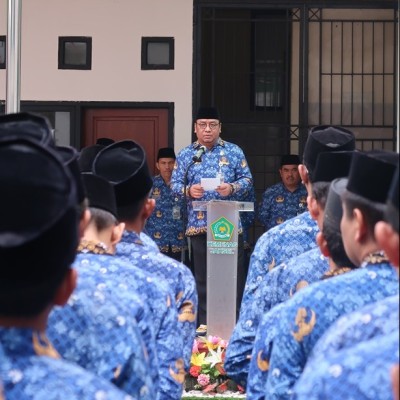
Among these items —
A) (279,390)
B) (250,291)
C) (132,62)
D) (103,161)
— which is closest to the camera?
(279,390)

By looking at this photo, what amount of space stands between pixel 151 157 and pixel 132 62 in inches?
38.4

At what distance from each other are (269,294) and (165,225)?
23.3 ft

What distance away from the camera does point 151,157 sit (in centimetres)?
1155

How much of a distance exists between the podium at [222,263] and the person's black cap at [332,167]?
430cm

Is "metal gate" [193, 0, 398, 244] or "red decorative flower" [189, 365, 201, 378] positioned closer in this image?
"red decorative flower" [189, 365, 201, 378]

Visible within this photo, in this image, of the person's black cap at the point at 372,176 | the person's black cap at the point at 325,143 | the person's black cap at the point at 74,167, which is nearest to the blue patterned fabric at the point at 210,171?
the person's black cap at the point at 325,143

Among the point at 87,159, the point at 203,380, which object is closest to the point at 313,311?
the point at 87,159

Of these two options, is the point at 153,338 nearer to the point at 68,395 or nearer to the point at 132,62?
the point at 68,395

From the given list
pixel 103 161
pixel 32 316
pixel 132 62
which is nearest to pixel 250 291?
pixel 103 161

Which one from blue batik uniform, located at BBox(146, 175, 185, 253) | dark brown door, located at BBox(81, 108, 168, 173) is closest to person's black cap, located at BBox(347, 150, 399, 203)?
Result: blue batik uniform, located at BBox(146, 175, 185, 253)

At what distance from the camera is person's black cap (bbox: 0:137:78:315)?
1.77 metres

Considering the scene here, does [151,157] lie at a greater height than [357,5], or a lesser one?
lesser

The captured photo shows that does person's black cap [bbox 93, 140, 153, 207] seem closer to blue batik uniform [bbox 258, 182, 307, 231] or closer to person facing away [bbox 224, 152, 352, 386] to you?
person facing away [bbox 224, 152, 352, 386]

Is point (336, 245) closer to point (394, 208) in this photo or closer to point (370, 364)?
point (370, 364)
